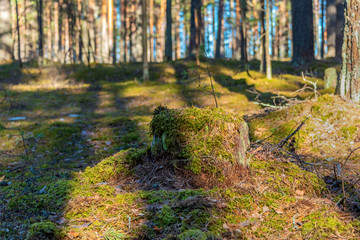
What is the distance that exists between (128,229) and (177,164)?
1120 mm

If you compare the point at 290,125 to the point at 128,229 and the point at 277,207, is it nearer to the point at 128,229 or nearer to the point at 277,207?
the point at 277,207

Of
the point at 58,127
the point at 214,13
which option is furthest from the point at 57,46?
the point at 58,127

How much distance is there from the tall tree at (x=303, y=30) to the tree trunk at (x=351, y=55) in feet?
35.7

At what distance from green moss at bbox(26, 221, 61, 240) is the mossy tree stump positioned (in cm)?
153

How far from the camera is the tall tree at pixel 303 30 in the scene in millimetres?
16234

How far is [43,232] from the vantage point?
2.64 meters

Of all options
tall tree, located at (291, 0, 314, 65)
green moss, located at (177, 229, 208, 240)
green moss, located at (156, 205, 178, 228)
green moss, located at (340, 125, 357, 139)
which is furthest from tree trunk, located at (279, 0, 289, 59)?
green moss, located at (177, 229, 208, 240)

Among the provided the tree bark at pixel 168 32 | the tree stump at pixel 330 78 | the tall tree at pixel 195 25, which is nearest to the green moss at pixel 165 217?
the tree stump at pixel 330 78

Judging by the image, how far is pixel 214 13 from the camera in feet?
142

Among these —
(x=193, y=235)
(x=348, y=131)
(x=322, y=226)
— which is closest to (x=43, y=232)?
(x=193, y=235)

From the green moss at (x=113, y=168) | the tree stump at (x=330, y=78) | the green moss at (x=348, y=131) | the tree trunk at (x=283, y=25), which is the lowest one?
the green moss at (x=113, y=168)

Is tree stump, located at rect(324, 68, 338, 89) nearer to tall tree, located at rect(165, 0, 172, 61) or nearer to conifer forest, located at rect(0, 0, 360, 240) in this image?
conifer forest, located at rect(0, 0, 360, 240)

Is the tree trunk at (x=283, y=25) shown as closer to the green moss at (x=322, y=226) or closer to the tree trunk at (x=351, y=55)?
the tree trunk at (x=351, y=55)

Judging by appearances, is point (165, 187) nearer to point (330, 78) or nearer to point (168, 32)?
point (330, 78)
